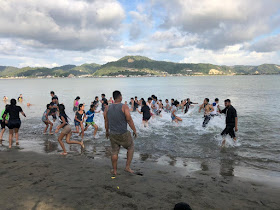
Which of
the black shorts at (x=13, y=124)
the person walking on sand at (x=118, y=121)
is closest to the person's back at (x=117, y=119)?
the person walking on sand at (x=118, y=121)

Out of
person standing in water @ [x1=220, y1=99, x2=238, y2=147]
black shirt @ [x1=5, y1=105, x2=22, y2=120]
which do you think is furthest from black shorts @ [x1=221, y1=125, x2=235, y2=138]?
black shirt @ [x1=5, y1=105, x2=22, y2=120]

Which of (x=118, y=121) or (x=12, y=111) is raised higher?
(x=118, y=121)

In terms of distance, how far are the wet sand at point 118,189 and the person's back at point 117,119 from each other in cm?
143

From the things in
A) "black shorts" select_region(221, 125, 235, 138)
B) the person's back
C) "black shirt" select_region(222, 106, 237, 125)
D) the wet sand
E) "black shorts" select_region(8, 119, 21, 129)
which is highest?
the person's back

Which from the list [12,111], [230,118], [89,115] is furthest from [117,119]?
[12,111]

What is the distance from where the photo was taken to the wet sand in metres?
4.11

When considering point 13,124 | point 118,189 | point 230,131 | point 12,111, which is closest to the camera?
point 118,189

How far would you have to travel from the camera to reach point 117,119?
16.6ft

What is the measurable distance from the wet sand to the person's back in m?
1.43

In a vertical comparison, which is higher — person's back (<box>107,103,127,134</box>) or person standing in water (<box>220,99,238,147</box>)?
person's back (<box>107,103,127,134</box>)

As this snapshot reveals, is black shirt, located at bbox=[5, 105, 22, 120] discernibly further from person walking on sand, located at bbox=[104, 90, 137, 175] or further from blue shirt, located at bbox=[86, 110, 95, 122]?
person walking on sand, located at bbox=[104, 90, 137, 175]

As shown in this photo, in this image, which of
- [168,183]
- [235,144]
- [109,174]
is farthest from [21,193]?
[235,144]

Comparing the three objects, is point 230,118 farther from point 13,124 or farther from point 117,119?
point 13,124

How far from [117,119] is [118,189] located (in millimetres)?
1786
